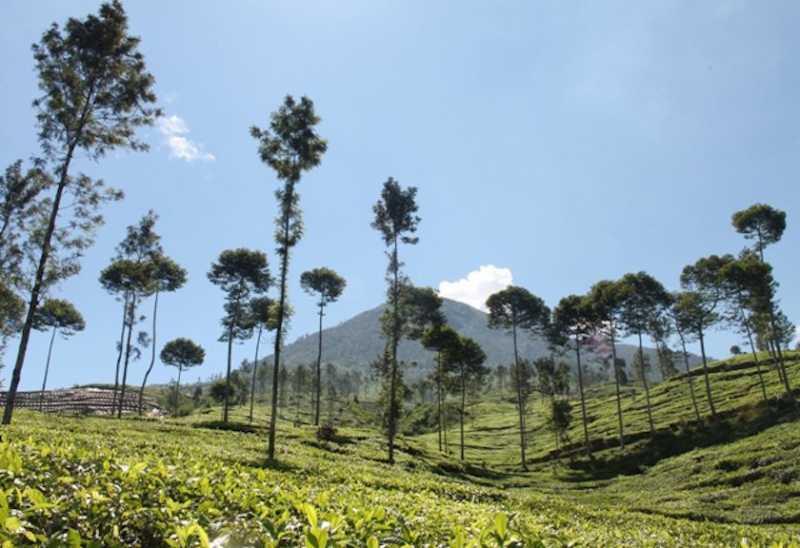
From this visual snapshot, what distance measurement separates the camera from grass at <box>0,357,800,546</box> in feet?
13.9

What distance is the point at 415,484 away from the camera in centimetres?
1947

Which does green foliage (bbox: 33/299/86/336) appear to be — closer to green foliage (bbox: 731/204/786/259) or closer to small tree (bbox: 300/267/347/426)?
small tree (bbox: 300/267/347/426)

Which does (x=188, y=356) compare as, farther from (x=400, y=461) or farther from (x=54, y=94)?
(x=54, y=94)

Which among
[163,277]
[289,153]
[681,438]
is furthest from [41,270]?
[681,438]

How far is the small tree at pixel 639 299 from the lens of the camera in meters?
59.8

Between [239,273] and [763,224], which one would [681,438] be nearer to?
[763,224]

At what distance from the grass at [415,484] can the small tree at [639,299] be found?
11.1 m

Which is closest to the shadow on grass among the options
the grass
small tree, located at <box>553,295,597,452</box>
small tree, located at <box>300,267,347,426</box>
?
the grass

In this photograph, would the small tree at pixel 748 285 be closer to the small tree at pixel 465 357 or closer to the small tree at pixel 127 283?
the small tree at pixel 465 357

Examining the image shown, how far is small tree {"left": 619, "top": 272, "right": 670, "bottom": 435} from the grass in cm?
1106

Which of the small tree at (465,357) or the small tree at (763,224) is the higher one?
the small tree at (763,224)

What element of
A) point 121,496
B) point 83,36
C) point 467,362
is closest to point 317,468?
point 121,496

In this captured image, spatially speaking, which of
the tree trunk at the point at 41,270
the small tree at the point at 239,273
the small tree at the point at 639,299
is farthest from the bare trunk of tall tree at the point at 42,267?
the small tree at the point at 639,299

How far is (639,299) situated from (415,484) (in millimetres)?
49851
